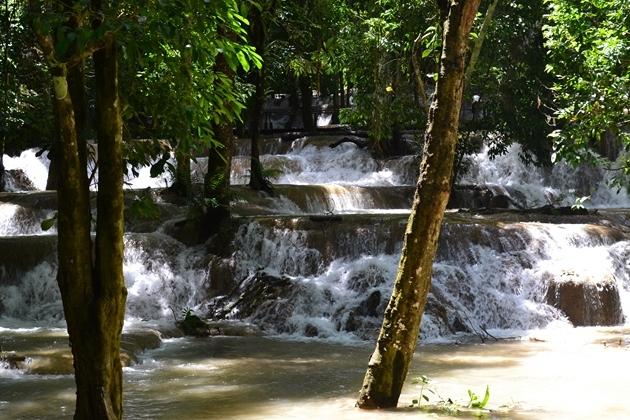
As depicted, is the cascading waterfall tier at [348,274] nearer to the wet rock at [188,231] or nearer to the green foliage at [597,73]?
the wet rock at [188,231]

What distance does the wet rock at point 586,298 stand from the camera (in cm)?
1274

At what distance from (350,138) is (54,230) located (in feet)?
31.7

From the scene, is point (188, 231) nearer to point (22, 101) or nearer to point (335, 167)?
point (22, 101)

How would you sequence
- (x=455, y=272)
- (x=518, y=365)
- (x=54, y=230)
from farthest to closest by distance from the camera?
1. (x=54, y=230)
2. (x=455, y=272)
3. (x=518, y=365)

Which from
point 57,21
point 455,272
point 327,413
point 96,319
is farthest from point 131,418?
point 455,272

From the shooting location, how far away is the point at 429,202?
19.3 feet

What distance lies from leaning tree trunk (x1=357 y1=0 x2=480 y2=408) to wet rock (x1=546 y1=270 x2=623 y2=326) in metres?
7.34

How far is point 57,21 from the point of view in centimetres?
400

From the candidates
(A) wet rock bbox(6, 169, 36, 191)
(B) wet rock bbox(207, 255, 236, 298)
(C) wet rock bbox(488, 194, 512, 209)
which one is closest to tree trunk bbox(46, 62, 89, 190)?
(B) wet rock bbox(207, 255, 236, 298)

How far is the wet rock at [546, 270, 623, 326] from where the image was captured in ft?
41.8

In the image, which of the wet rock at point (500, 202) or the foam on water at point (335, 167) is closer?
the wet rock at point (500, 202)

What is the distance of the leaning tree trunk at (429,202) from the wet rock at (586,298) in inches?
289

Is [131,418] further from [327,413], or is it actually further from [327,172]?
[327,172]

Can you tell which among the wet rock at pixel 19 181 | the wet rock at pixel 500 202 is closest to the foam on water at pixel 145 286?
the wet rock at pixel 500 202
